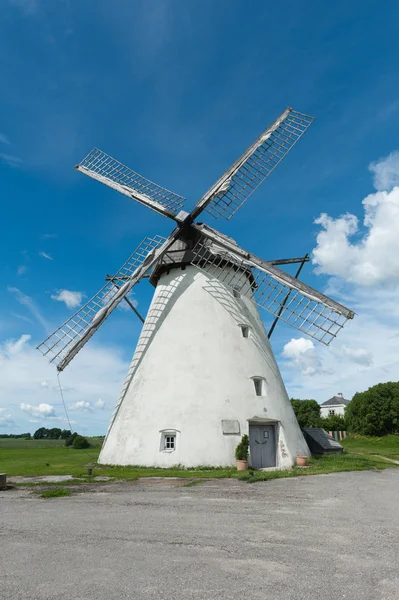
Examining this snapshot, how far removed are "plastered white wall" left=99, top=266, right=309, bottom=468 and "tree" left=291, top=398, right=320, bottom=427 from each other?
41.7 meters

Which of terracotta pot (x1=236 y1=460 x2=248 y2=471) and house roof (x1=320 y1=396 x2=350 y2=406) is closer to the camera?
terracotta pot (x1=236 y1=460 x2=248 y2=471)

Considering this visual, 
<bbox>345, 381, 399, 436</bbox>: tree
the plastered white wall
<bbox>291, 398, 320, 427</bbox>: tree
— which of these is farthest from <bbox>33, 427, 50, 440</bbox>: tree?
the plastered white wall

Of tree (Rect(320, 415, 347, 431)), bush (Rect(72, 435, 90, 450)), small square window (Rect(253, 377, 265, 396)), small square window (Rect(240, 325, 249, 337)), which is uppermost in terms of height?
small square window (Rect(240, 325, 249, 337))

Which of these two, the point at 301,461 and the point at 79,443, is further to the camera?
the point at 79,443

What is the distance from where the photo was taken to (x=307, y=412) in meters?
59.8

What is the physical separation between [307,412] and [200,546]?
57180 mm

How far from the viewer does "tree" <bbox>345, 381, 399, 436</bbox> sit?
50000 mm

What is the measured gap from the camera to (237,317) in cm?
1883

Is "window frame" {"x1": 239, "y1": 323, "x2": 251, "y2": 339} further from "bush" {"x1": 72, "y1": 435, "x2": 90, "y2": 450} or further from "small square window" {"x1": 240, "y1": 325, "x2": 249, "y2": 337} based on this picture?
"bush" {"x1": 72, "y1": 435, "x2": 90, "y2": 450}

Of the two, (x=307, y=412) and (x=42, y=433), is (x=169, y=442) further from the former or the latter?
(x=42, y=433)

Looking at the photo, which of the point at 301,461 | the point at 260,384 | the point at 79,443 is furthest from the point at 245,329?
the point at 79,443

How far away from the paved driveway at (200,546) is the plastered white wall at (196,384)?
525 cm

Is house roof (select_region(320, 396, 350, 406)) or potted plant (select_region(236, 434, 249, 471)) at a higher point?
house roof (select_region(320, 396, 350, 406))

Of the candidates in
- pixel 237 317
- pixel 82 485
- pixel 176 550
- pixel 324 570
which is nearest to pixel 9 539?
pixel 176 550
